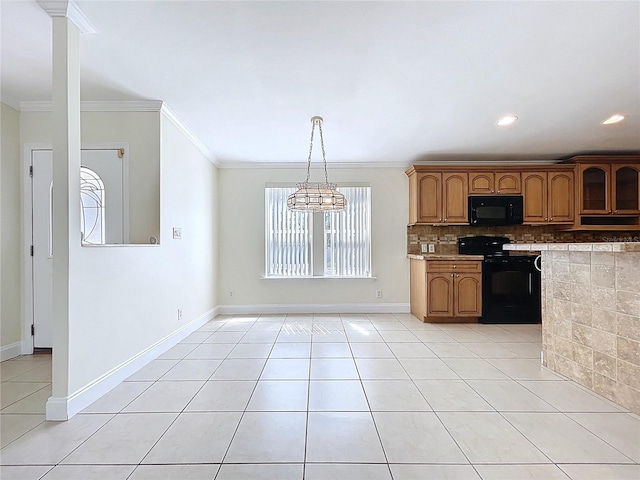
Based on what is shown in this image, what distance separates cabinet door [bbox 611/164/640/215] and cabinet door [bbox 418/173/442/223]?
99.3 inches

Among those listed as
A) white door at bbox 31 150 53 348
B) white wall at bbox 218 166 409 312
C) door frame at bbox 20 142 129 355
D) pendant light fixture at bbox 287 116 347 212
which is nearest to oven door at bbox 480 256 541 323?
white wall at bbox 218 166 409 312

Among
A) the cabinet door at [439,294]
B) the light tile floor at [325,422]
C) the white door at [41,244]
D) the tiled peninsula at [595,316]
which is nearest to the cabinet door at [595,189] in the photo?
the cabinet door at [439,294]

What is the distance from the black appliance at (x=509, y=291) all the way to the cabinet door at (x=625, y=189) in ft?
5.20

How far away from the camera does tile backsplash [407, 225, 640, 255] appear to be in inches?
201

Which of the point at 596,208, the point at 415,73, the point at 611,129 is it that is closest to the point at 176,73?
the point at 415,73

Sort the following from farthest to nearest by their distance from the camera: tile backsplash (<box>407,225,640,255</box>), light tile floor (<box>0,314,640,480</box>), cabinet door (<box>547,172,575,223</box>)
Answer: tile backsplash (<box>407,225,640,255</box>), cabinet door (<box>547,172,575,223</box>), light tile floor (<box>0,314,640,480</box>)

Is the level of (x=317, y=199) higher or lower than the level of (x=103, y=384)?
higher

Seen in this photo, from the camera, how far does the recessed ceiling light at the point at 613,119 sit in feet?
11.2

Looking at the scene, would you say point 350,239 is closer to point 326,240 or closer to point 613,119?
point 326,240

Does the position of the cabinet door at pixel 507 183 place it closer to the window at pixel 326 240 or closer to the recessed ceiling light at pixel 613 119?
the recessed ceiling light at pixel 613 119

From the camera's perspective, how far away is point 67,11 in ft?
6.33

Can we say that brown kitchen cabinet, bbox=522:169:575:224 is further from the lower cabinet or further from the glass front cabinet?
the lower cabinet

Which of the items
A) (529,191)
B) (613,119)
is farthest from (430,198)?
(613,119)

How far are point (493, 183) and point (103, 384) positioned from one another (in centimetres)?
525
